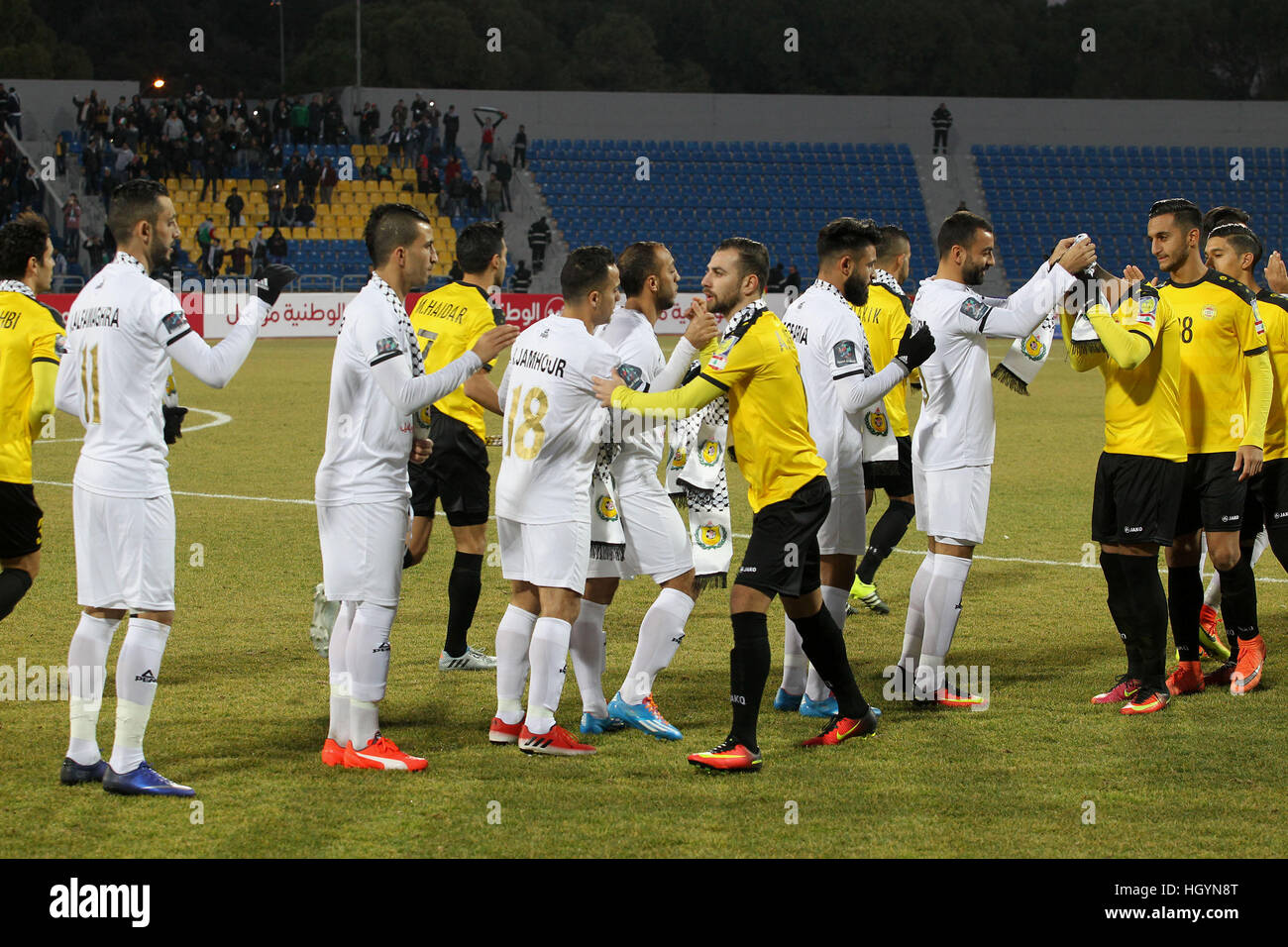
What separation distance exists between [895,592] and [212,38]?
214ft

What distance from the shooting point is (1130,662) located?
24.1 ft

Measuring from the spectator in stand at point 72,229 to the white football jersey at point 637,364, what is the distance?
105ft

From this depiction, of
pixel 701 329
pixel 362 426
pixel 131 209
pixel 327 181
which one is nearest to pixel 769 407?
pixel 701 329

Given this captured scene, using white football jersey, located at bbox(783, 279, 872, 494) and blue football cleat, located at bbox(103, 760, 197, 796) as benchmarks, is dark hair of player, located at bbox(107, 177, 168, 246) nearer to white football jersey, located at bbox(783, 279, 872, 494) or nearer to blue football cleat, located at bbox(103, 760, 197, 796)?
blue football cleat, located at bbox(103, 760, 197, 796)

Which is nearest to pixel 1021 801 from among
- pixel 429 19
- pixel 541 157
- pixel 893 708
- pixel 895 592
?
pixel 893 708

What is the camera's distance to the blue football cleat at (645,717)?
6660 millimetres

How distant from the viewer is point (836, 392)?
6914 mm

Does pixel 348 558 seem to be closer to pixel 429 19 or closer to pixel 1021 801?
pixel 1021 801

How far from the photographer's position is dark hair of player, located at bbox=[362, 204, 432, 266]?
6.29m

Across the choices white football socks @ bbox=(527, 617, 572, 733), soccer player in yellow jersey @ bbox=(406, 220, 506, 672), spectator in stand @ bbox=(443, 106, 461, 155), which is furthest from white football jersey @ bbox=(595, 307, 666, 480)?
spectator in stand @ bbox=(443, 106, 461, 155)

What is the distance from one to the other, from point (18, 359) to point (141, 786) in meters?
2.26

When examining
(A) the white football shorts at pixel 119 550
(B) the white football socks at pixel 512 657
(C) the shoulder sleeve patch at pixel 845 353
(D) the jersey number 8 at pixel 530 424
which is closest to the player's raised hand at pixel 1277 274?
(C) the shoulder sleeve patch at pixel 845 353

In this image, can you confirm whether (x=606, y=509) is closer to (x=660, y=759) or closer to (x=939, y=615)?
(x=660, y=759)

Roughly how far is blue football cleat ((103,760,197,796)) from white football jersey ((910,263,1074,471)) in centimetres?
393
